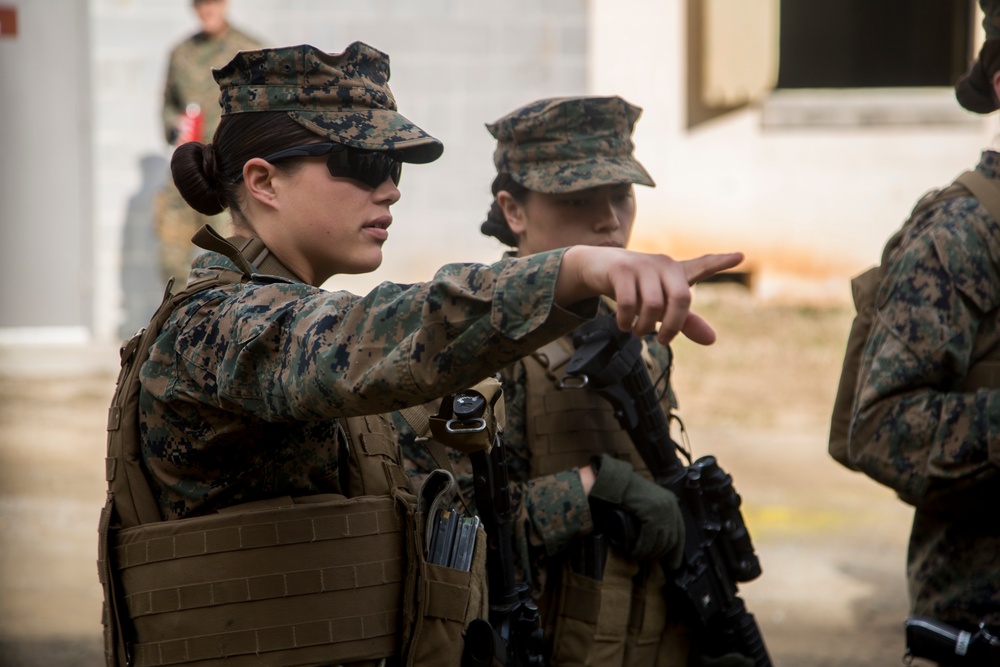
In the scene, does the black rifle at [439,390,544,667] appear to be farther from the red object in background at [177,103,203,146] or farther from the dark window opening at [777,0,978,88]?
the dark window opening at [777,0,978,88]

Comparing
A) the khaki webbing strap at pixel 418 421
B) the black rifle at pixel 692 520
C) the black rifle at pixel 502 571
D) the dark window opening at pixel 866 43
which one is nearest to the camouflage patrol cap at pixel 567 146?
the black rifle at pixel 692 520

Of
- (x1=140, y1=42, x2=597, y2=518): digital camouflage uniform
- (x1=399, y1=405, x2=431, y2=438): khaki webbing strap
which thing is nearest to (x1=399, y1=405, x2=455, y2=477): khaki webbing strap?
(x1=399, y1=405, x2=431, y2=438): khaki webbing strap

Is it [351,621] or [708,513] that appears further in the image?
[708,513]

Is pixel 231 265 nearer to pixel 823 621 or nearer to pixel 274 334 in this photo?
pixel 274 334

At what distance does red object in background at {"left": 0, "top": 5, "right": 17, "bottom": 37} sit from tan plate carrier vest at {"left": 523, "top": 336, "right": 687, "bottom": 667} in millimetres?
6644

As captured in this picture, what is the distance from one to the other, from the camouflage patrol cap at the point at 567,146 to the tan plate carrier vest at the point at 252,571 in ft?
3.98

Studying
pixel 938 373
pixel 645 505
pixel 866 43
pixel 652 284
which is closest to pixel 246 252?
pixel 652 284

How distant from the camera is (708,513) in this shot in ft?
9.95

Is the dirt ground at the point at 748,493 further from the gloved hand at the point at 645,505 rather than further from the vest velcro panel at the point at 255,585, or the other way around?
the vest velcro panel at the point at 255,585

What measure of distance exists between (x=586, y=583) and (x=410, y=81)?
626cm

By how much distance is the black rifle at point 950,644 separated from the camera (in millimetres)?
2703

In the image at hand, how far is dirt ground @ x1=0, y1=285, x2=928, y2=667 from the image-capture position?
202 inches

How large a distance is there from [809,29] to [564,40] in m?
3.09

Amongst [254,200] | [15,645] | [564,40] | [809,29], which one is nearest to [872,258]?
[809,29]
